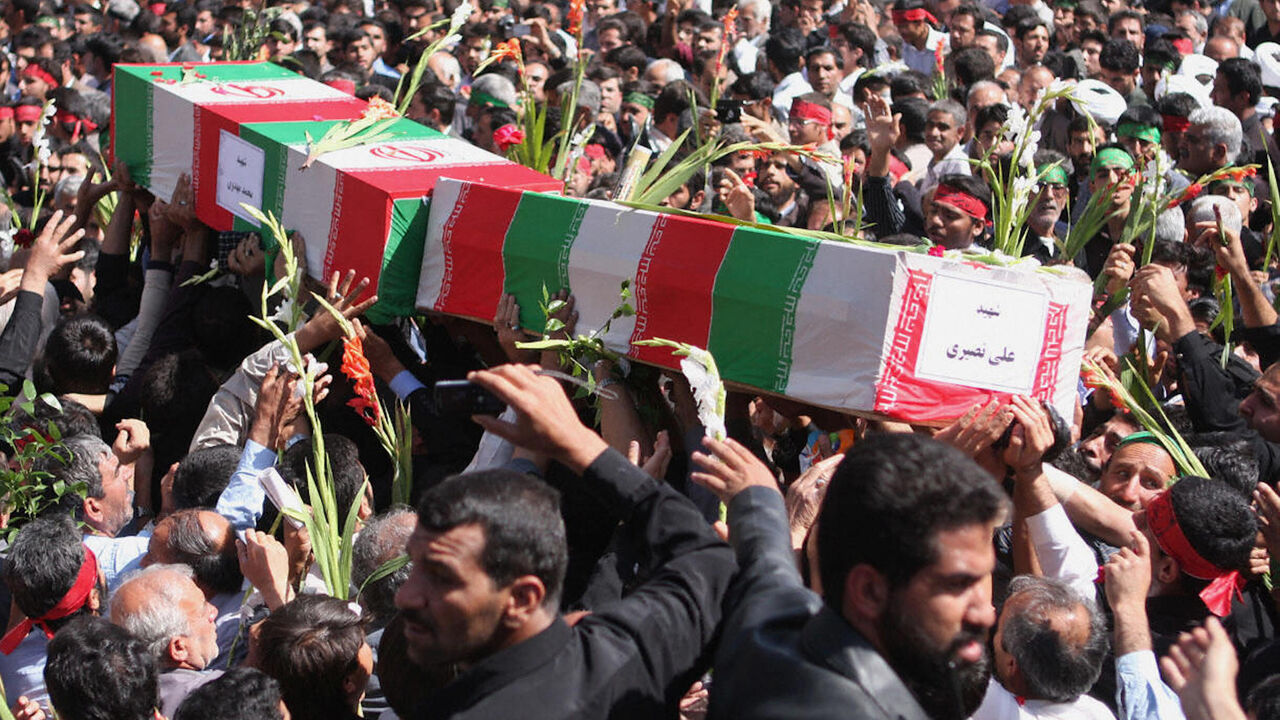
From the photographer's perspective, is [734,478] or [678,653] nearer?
[678,653]

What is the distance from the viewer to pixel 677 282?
13.3 ft

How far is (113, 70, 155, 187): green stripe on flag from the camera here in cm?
588

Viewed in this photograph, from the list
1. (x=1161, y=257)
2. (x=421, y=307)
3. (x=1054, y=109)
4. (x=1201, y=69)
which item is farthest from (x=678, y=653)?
(x=1201, y=69)

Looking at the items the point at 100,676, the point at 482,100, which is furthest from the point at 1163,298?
the point at 482,100

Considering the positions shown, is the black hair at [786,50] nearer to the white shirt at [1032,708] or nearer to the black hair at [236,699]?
the white shirt at [1032,708]

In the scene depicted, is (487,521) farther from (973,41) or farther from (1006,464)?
(973,41)

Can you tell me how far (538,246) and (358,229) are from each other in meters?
0.74

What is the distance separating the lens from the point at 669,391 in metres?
4.34

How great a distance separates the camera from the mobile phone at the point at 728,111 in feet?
26.4

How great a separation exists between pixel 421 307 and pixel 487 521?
9.36 feet

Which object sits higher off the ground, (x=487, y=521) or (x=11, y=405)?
(x=487, y=521)

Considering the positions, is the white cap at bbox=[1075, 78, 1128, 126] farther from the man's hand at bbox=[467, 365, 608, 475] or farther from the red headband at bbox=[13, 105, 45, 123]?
the red headband at bbox=[13, 105, 45, 123]

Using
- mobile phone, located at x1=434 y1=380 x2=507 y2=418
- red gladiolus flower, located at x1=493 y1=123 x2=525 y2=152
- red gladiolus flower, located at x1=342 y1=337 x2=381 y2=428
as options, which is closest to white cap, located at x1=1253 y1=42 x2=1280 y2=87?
red gladiolus flower, located at x1=493 y1=123 x2=525 y2=152

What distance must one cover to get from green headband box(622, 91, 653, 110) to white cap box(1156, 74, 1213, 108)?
113 inches
